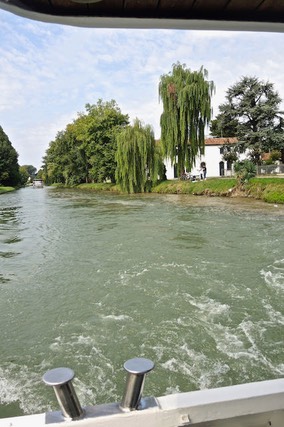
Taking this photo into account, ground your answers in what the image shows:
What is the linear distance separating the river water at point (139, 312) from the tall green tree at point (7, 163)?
169 feet

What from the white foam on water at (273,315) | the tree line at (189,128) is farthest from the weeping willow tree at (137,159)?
the white foam on water at (273,315)

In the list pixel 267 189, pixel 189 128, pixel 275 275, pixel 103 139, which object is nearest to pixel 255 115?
pixel 189 128

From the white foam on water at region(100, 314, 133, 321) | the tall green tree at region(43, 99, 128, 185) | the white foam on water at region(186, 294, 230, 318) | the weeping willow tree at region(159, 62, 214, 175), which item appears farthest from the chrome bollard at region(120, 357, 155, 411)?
the tall green tree at region(43, 99, 128, 185)

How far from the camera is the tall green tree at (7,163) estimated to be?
56906mm

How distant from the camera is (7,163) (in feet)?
189

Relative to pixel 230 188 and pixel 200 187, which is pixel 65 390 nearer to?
pixel 230 188

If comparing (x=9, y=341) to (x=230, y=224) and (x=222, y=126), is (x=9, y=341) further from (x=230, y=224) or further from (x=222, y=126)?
(x=222, y=126)

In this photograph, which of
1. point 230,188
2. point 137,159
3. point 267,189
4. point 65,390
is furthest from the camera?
point 137,159

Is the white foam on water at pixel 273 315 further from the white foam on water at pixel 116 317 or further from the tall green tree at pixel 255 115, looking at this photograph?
the tall green tree at pixel 255 115

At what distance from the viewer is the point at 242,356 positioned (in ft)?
11.8

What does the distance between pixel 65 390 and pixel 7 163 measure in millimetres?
60974

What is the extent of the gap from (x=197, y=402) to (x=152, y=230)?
904 cm

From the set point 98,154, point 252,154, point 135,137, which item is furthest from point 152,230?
point 98,154

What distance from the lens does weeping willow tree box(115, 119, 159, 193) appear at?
84.9 ft
